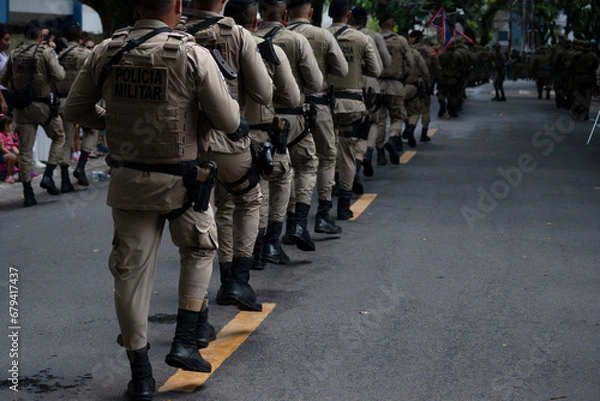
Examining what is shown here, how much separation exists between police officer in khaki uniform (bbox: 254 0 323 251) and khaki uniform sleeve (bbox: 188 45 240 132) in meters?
2.86

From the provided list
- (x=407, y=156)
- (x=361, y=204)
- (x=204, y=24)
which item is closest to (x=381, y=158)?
(x=407, y=156)

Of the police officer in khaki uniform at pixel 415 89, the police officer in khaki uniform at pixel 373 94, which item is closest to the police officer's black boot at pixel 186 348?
the police officer in khaki uniform at pixel 373 94

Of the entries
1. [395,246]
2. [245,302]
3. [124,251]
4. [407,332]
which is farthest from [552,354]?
[395,246]

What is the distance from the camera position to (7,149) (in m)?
14.2

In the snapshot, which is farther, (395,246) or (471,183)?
(471,183)

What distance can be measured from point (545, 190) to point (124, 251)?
886 centimetres

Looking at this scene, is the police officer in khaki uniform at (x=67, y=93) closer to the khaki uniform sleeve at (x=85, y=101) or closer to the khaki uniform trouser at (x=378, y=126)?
the khaki uniform trouser at (x=378, y=126)

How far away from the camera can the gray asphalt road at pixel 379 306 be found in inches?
208

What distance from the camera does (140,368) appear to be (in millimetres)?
4938

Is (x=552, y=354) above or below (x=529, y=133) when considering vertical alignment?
above

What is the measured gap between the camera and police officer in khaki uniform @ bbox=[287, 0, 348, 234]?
29.1 feet

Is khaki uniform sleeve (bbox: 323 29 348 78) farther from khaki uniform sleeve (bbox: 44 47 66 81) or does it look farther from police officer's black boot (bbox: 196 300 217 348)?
khaki uniform sleeve (bbox: 44 47 66 81)

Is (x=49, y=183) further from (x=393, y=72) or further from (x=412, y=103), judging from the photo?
(x=412, y=103)

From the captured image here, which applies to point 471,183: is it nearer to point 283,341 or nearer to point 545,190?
point 545,190
